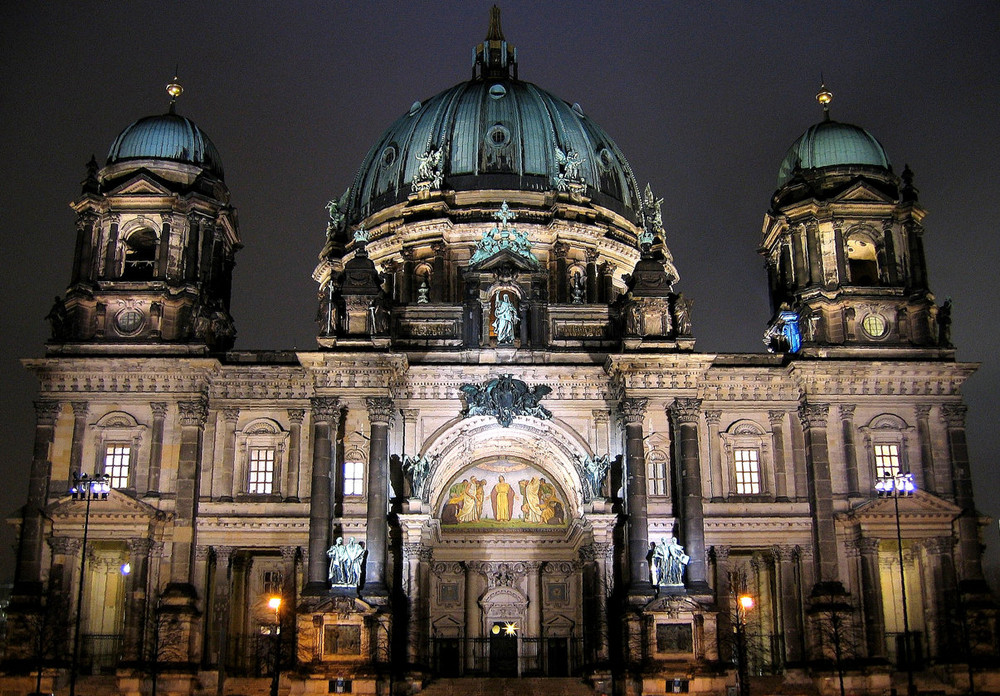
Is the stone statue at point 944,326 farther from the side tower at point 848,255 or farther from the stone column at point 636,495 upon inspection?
the stone column at point 636,495

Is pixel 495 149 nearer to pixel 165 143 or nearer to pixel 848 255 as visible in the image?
pixel 165 143

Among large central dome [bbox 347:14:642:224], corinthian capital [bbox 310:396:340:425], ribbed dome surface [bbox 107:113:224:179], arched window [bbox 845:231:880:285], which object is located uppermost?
large central dome [bbox 347:14:642:224]

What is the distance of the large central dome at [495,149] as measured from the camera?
62688mm

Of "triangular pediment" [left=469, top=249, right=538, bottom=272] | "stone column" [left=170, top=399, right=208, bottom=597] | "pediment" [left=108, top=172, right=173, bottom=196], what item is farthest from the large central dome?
"stone column" [left=170, top=399, right=208, bottom=597]

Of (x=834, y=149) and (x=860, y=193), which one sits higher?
(x=834, y=149)

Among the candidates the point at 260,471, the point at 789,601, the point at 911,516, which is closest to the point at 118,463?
the point at 260,471

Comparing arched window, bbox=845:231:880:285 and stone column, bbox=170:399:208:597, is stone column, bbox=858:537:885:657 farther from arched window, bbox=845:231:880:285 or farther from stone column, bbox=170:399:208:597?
stone column, bbox=170:399:208:597

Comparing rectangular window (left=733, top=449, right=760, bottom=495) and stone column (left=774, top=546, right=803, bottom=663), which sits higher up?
rectangular window (left=733, top=449, right=760, bottom=495)

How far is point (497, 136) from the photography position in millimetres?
63625

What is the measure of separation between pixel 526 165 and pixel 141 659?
32388 mm

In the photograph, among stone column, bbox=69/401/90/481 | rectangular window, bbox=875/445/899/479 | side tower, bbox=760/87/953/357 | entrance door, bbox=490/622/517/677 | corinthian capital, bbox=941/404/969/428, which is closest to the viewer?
stone column, bbox=69/401/90/481

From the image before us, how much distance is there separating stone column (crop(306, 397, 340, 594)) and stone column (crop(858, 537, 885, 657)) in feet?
71.1

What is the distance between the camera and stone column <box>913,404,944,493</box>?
49094 mm

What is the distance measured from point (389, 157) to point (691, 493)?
28864 millimetres
